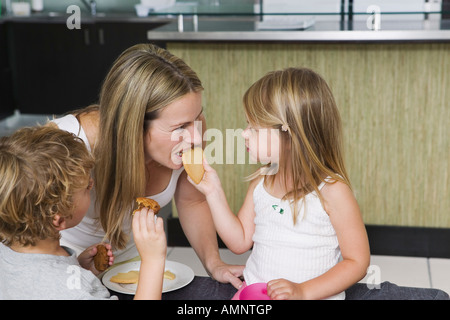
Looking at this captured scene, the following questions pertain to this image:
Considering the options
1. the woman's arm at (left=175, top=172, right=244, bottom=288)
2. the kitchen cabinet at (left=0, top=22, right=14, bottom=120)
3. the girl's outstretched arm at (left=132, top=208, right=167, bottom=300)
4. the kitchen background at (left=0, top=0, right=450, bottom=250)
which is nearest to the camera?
the girl's outstretched arm at (left=132, top=208, right=167, bottom=300)

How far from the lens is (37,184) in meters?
1.25

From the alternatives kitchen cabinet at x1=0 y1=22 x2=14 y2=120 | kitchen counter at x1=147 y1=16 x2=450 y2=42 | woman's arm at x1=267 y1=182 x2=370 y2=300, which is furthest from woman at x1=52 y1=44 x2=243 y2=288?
kitchen cabinet at x1=0 y1=22 x2=14 y2=120

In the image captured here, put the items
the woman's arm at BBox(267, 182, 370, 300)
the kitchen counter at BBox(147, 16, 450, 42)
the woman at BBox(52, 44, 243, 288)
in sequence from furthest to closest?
the kitchen counter at BBox(147, 16, 450, 42)
the woman at BBox(52, 44, 243, 288)
the woman's arm at BBox(267, 182, 370, 300)

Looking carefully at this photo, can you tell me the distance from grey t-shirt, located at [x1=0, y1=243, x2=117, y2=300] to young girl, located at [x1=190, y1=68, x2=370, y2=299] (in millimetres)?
384

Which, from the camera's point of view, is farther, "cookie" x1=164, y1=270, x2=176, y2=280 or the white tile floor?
the white tile floor

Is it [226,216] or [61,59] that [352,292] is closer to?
[226,216]

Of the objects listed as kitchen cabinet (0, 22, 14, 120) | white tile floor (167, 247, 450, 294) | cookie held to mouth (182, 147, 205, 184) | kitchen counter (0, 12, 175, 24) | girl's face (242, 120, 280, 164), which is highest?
kitchen counter (0, 12, 175, 24)

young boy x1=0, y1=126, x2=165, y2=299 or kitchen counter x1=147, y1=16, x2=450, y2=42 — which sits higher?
kitchen counter x1=147, y1=16, x2=450, y2=42

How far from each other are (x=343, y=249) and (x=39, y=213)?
67cm

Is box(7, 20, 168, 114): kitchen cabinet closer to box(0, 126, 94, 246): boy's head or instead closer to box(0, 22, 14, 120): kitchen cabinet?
box(0, 22, 14, 120): kitchen cabinet

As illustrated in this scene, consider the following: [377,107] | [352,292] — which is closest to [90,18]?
[377,107]

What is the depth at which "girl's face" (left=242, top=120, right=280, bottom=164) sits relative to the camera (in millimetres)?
1481

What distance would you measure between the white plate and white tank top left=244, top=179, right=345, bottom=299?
16cm
